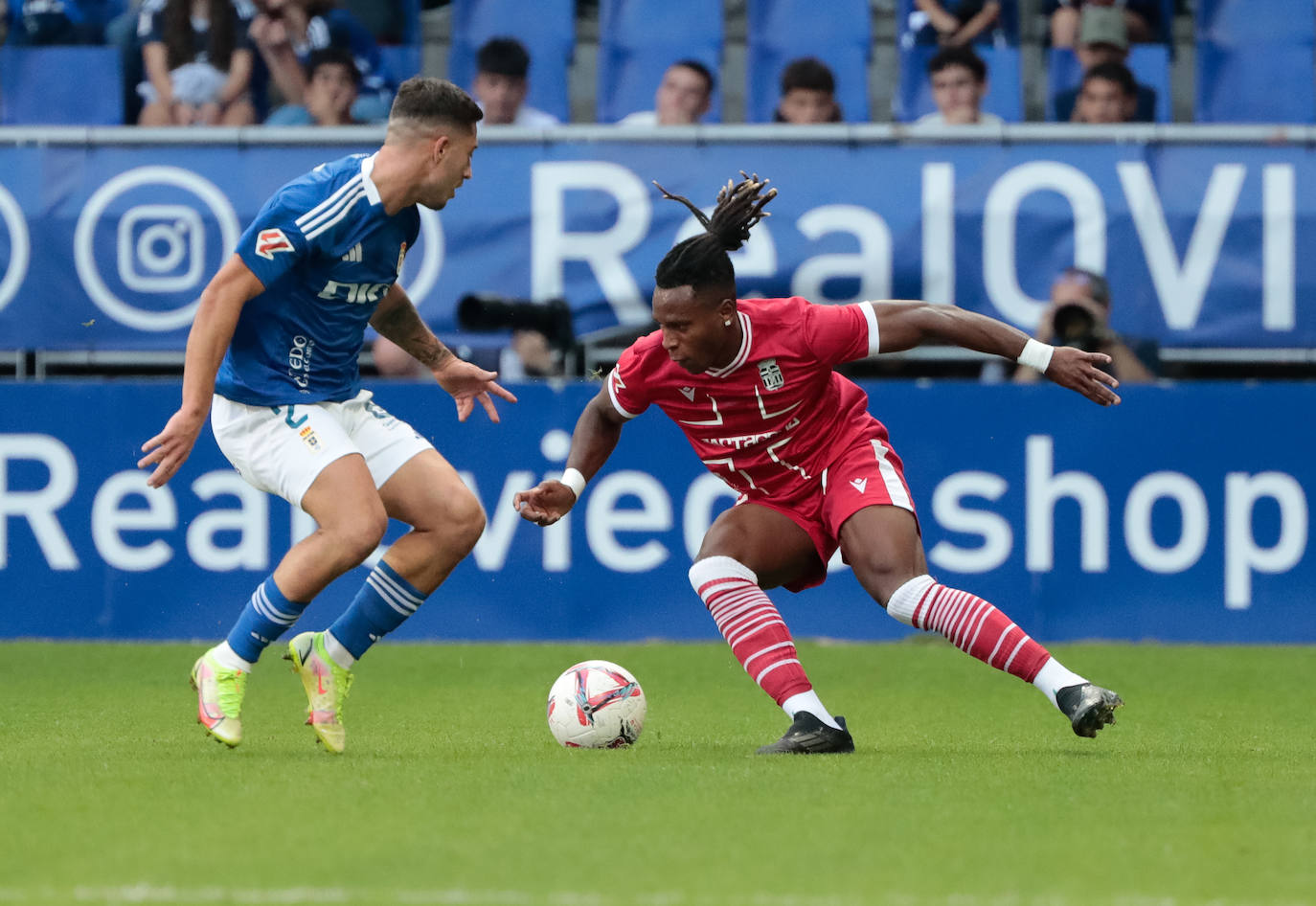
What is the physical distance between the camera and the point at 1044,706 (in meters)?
7.20

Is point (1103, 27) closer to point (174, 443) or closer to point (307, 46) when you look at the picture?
point (307, 46)

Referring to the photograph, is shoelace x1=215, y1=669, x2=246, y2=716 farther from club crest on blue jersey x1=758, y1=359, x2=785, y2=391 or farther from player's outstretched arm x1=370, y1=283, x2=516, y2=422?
club crest on blue jersey x1=758, y1=359, x2=785, y2=391

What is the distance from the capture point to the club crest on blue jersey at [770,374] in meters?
5.75

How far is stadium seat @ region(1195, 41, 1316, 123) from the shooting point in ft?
38.9

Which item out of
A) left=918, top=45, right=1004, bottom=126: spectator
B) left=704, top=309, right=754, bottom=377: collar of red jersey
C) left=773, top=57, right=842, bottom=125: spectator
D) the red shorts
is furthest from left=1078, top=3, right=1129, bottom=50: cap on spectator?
left=704, top=309, right=754, bottom=377: collar of red jersey

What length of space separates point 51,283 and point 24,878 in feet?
23.1

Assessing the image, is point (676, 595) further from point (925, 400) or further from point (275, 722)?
point (275, 722)

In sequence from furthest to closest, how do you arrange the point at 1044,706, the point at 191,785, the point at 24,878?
the point at 1044,706 → the point at 191,785 → the point at 24,878

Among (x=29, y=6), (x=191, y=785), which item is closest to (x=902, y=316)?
(x=191, y=785)

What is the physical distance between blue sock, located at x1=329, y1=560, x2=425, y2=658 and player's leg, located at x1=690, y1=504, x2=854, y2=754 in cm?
90

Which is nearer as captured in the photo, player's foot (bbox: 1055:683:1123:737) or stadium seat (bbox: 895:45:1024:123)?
player's foot (bbox: 1055:683:1123:737)

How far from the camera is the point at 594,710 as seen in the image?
5723mm

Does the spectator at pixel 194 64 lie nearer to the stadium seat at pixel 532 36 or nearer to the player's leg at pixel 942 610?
the stadium seat at pixel 532 36

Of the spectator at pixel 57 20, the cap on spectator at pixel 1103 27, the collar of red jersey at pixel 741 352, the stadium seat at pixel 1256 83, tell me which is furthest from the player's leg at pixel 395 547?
the stadium seat at pixel 1256 83
